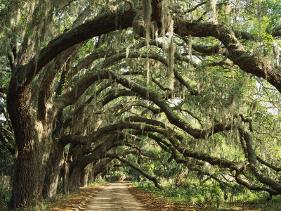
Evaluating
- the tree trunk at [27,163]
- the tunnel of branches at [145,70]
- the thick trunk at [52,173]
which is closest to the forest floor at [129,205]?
the thick trunk at [52,173]

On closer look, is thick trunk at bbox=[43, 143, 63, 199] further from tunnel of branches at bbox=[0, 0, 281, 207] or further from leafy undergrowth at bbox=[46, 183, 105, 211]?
leafy undergrowth at bbox=[46, 183, 105, 211]

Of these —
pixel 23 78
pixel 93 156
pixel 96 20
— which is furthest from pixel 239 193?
pixel 96 20

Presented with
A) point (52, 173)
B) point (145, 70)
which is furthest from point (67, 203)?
point (145, 70)

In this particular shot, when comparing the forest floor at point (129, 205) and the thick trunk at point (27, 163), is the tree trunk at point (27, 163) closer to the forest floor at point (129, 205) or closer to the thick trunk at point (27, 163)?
the thick trunk at point (27, 163)

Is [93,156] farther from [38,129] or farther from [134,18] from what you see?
[134,18]

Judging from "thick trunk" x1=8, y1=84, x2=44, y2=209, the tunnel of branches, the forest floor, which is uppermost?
the tunnel of branches

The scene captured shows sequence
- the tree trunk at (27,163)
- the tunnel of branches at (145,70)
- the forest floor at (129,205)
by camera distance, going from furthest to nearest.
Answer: the forest floor at (129,205) < the tree trunk at (27,163) < the tunnel of branches at (145,70)

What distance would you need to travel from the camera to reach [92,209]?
16531 mm

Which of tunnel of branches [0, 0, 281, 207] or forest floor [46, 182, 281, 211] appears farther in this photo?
forest floor [46, 182, 281, 211]

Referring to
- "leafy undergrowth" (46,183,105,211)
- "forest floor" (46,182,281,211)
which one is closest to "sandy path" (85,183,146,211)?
"forest floor" (46,182,281,211)

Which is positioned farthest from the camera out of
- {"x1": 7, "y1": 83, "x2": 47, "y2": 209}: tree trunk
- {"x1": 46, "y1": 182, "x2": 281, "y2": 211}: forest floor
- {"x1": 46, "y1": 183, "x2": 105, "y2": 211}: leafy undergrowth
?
{"x1": 46, "y1": 182, "x2": 281, "y2": 211}: forest floor

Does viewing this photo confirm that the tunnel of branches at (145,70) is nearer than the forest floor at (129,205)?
Yes

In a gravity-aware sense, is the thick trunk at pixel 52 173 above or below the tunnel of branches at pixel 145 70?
below

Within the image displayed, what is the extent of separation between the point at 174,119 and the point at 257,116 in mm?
3993
